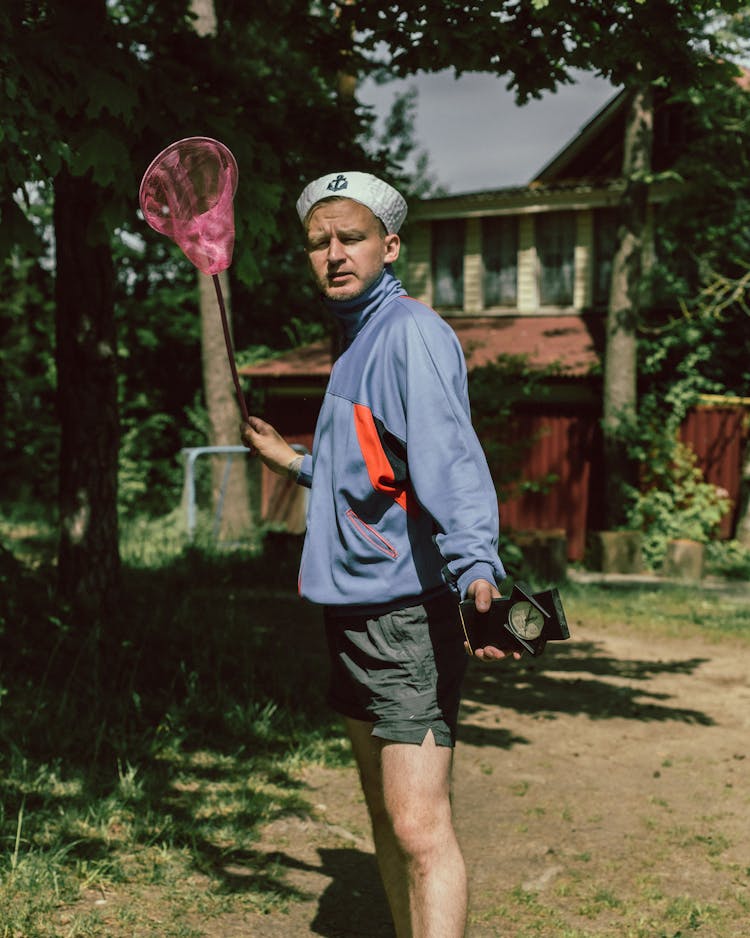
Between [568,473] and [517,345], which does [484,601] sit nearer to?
[568,473]

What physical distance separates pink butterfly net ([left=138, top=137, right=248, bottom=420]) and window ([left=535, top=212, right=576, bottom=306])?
55.8 ft

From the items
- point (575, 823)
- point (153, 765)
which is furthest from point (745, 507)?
point (153, 765)

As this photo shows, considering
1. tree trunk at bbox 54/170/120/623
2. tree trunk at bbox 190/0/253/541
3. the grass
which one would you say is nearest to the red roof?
tree trunk at bbox 190/0/253/541

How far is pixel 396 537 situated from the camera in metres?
2.68

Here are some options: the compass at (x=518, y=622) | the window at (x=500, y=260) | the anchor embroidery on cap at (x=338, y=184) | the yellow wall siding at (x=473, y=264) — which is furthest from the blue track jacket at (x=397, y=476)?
the yellow wall siding at (x=473, y=264)

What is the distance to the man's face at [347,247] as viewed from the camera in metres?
2.84

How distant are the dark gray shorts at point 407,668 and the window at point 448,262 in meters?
18.5

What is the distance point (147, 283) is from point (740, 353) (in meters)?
14.5

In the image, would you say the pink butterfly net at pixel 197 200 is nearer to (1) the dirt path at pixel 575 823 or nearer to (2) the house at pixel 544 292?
(1) the dirt path at pixel 575 823

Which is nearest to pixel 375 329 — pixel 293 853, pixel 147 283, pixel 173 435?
pixel 293 853

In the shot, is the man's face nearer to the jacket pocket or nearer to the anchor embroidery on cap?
the anchor embroidery on cap

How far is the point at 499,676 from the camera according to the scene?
316 inches

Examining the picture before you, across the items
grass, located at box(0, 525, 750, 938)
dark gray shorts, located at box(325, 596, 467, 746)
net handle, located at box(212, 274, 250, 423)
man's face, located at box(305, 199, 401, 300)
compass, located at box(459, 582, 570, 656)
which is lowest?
grass, located at box(0, 525, 750, 938)

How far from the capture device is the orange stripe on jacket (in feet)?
8.72
